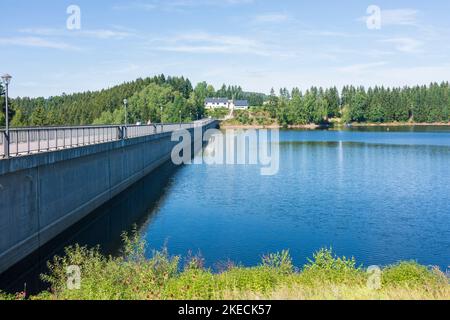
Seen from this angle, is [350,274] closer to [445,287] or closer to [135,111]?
[445,287]

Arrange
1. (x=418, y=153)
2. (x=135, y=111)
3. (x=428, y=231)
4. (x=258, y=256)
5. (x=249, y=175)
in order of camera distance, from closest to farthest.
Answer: (x=258, y=256), (x=428, y=231), (x=249, y=175), (x=418, y=153), (x=135, y=111)

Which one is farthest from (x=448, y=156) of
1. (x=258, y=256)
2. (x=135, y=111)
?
(x=135, y=111)

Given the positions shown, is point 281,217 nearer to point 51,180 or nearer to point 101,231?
point 101,231

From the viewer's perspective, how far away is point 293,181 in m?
54.1

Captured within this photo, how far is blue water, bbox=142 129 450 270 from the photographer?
28406 mm

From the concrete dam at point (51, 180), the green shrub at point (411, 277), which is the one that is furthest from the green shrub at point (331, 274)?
the concrete dam at point (51, 180)

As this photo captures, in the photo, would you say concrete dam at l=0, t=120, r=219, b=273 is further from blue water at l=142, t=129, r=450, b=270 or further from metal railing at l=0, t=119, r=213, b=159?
blue water at l=142, t=129, r=450, b=270

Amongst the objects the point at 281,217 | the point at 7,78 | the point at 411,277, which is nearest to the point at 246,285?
the point at 411,277


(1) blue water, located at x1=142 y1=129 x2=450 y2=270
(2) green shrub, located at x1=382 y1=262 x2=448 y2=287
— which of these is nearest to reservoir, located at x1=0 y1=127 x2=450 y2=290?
(1) blue water, located at x1=142 y1=129 x2=450 y2=270

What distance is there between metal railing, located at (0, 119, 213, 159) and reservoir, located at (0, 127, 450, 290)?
5.70 m

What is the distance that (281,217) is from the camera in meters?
36.5

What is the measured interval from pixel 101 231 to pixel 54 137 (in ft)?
24.5

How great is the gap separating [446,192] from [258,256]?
2776cm

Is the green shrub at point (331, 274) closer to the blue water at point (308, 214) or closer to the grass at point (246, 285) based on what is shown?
→ the grass at point (246, 285)
